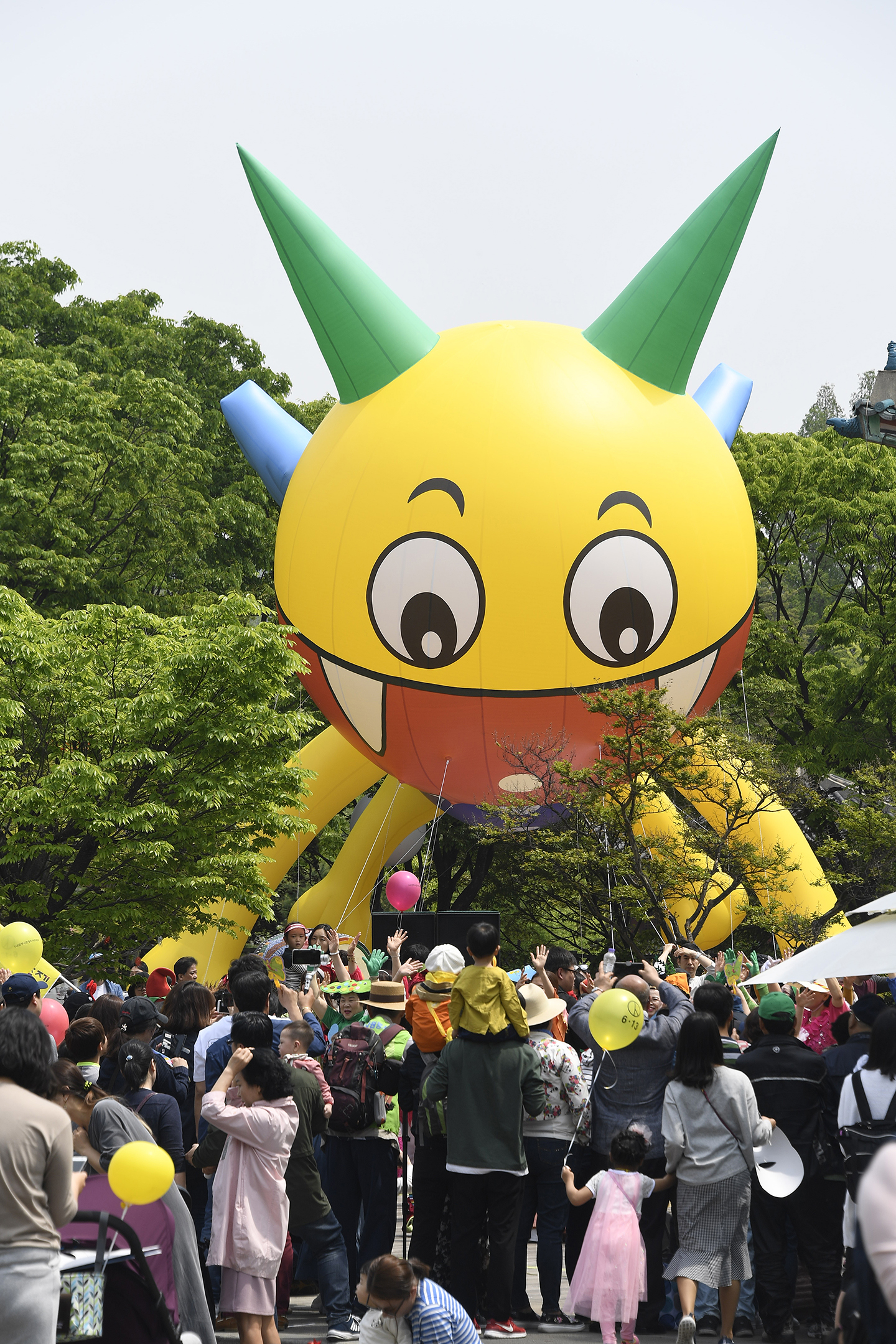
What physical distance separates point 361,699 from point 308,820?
3.47 metres

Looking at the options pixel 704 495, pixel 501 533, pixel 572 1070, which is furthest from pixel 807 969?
pixel 704 495

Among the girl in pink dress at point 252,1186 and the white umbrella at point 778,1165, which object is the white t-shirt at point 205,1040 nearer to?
the girl in pink dress at point 252,1186

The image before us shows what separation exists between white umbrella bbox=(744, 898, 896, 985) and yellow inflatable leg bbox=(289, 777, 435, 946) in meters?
11.4

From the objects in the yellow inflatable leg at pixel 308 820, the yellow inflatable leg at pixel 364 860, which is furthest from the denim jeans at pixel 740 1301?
the yellow inflatable leg at pixel 364 860

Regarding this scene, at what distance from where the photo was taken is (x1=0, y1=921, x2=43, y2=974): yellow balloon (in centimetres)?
841

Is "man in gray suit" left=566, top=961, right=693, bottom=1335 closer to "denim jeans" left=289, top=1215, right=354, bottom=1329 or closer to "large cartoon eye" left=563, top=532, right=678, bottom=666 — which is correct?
"denim jeans" left=289, top=1215, right=354, bottom=1329

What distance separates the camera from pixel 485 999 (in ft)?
20.3

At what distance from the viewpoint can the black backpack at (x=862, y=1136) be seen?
4.90m

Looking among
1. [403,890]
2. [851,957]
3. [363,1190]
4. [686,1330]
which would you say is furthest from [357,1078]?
[403,890]

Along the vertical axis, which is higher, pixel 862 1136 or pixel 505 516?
pixel 505 516

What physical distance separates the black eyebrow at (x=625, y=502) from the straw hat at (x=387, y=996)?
6614mm

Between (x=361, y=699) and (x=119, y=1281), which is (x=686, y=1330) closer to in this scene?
(x=119, y=1281)

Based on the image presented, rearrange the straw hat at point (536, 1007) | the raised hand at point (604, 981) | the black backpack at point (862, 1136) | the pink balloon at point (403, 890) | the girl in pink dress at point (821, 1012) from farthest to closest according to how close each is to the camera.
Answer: the pink balloon at point (403, 890) → the girl in pink dress at point (821, 1012) → the raised hand at point (604, 981) → the straw hat at point (536, 1007) → the black backpack at point (862, 1136)

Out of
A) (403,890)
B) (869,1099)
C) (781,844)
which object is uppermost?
(781,844)
